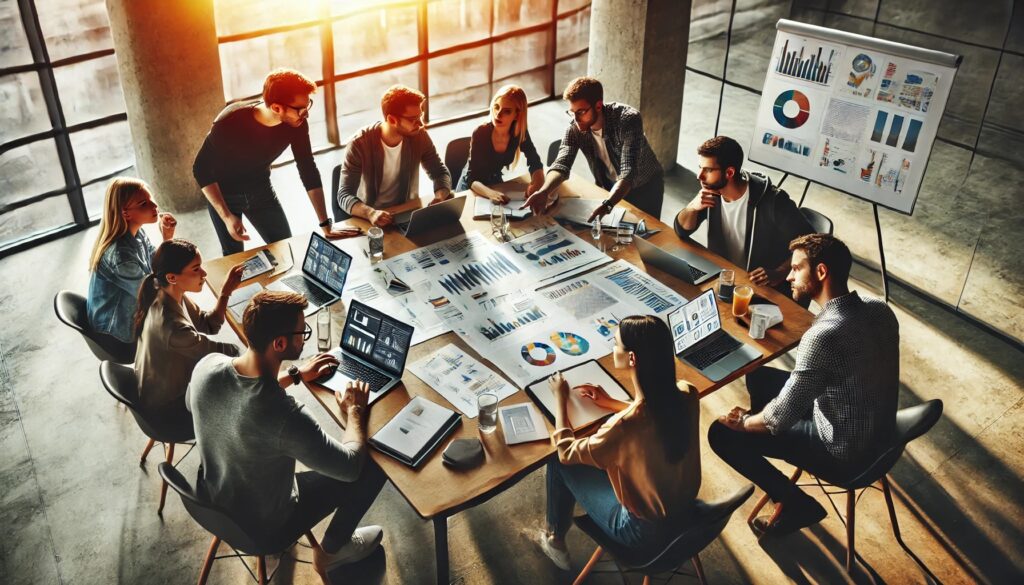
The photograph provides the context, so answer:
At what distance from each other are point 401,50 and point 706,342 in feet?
16.7

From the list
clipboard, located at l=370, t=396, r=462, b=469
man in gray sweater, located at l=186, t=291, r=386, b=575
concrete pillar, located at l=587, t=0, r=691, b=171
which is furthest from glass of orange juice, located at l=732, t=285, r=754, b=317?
concrete pillar, located at l=587, t=0, r=691, b=171

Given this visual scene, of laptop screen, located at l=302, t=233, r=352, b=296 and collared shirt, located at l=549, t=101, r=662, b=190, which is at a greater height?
collared shirt, located at l=549, t=101, r=662, b=190

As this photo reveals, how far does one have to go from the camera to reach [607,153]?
5180 millimetres

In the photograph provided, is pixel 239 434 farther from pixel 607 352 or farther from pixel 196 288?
pixel 607 352

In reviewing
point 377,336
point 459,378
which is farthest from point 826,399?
point 377,336

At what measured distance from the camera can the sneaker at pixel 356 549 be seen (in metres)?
3.65

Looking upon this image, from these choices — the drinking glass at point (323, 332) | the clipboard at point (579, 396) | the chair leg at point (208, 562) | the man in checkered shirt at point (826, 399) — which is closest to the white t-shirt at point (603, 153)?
the man in checkered shirt at point (826, 399)

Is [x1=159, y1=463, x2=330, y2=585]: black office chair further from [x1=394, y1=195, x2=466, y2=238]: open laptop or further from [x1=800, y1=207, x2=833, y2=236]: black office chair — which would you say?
[x1=800, y1=207, x2=833, y2=236]: black office chair

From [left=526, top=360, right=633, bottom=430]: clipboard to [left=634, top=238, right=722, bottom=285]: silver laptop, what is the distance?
825 mm

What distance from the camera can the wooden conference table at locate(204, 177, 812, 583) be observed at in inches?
120

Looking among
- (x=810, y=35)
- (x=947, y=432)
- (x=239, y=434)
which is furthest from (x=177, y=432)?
(x=810, y=35)

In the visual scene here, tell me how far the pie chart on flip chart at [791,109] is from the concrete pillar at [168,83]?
402cm

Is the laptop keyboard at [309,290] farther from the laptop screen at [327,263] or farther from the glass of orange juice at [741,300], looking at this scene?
the glass of orange juice at [741,300]

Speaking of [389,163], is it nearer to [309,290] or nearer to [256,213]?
[256,213]
